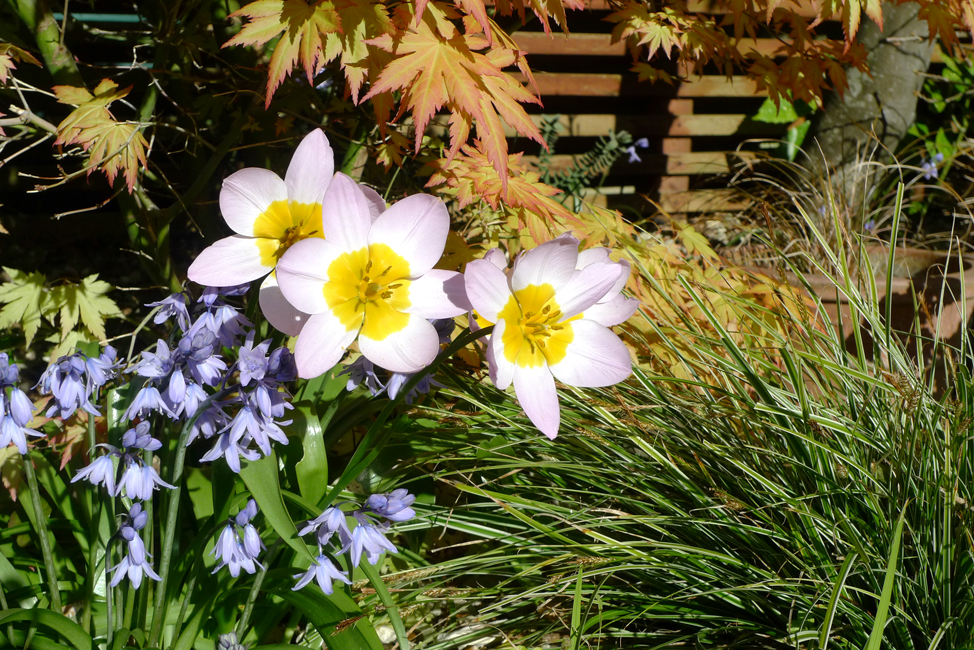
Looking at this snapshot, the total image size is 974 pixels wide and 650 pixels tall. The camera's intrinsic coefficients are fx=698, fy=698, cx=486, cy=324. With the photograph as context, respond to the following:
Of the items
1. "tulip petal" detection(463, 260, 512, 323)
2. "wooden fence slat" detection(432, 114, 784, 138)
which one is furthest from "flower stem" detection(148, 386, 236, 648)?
"wooden fence slat" detection(432, 114, 784, 138)

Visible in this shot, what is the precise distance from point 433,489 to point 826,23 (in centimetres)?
401

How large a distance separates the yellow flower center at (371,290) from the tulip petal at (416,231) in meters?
0.01

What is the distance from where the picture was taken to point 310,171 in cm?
111

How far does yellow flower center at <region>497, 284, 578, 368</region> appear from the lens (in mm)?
1065

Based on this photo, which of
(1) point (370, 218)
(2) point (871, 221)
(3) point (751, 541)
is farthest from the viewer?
(2) point (871, 221)

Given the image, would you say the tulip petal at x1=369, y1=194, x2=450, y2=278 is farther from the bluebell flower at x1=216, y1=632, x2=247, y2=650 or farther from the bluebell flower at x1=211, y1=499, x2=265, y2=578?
the bluebell flower at x1=216, y1=632, x2=247, y2=650

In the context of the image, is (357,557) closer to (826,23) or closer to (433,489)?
(433,489)

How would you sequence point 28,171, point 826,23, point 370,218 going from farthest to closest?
point 826,23
point 28,171
point 370,218

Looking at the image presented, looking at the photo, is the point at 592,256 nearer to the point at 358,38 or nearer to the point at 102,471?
the point at 358,38

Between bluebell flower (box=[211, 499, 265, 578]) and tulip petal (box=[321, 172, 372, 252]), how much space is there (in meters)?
0.49

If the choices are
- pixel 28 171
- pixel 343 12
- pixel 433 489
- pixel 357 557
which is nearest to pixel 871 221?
pixel 433 489

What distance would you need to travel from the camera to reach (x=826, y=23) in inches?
169

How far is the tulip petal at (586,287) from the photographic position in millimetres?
1072

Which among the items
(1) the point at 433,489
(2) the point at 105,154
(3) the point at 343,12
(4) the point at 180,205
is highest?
(3) the point at 343,12
